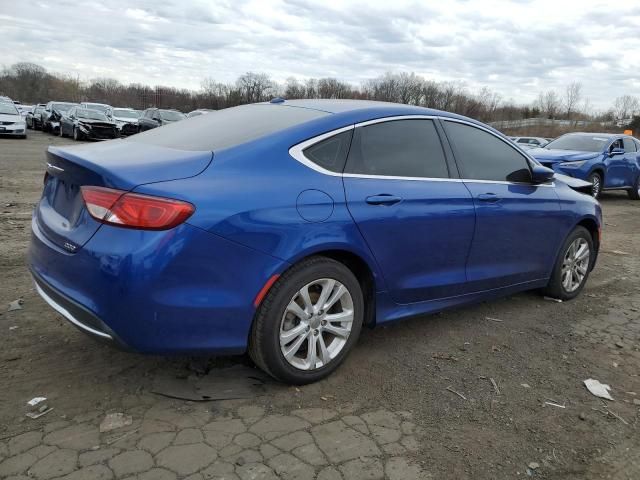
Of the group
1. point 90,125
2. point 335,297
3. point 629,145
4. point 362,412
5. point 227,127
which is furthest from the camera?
point 90,125

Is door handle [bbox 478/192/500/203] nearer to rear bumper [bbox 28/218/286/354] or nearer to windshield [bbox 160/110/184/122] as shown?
rear bumper [bbox 28/218/286/354]

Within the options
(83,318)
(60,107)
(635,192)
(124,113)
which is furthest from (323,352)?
(60,107)

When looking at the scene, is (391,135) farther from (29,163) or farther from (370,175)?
(29,163)

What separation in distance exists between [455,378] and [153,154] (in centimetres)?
227

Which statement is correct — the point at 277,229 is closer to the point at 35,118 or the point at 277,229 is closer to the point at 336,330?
the point at 336,330

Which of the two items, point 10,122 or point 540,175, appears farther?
point 10,122

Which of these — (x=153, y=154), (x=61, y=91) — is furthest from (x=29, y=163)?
(x=61, y=91)

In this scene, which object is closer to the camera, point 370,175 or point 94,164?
point 94,164

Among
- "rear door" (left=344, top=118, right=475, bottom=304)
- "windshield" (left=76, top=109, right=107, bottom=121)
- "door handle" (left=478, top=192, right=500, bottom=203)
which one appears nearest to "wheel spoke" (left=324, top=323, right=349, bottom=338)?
"rear door" (left=344, top=118, right=475, bottom=304)

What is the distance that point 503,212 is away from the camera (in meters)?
4.21

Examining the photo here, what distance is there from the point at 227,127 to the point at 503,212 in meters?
2.17

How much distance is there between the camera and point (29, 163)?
14.6 meters

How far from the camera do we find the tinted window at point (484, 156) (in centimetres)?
407

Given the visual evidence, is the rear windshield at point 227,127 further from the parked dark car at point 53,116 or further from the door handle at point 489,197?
the parked dark car at point 53,116
